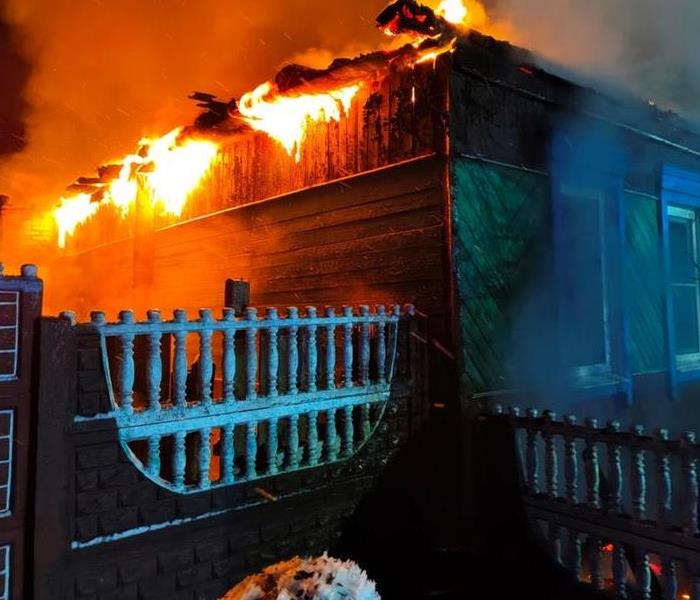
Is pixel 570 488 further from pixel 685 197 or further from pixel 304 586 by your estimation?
pixel 685 197

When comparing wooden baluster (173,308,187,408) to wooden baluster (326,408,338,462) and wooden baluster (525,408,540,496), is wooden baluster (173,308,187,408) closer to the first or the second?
wooden baluster (326,408,338,462)

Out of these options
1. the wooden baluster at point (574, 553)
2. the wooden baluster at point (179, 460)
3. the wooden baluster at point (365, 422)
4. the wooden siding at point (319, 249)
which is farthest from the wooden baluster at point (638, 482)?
the wooden baluster at point (179, 460)

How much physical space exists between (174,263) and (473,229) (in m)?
7.92

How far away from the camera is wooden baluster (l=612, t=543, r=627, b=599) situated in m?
4.62

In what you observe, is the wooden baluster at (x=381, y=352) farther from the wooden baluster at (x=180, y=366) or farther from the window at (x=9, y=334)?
the window at (x=9, y=334)

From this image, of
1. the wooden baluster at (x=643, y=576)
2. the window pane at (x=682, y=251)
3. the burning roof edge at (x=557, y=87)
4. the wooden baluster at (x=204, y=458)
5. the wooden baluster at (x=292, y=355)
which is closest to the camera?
the wooden baluster at (x=204, y=458)

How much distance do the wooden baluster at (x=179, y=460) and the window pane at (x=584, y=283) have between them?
5343 millimetres

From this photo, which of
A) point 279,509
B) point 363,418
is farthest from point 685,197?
point 279,509

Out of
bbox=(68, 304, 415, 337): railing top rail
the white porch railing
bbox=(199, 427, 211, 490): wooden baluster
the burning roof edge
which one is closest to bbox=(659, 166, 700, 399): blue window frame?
the burning roof edge

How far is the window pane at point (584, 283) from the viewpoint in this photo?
738 centimetres

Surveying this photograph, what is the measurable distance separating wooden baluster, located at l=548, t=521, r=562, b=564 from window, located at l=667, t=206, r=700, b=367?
6.01m

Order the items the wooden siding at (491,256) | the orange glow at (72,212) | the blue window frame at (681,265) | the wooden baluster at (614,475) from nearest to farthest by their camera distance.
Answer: the wooden baluster at (614,475), the wooden siding at (491,256), the blue window frame at (681,265), the orange glow at (72,212)

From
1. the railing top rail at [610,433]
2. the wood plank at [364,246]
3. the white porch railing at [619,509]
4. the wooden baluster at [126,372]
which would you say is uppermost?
the wood plank at [364,246]

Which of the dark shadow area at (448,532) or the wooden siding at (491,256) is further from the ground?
the wooden siding at (491,256)
